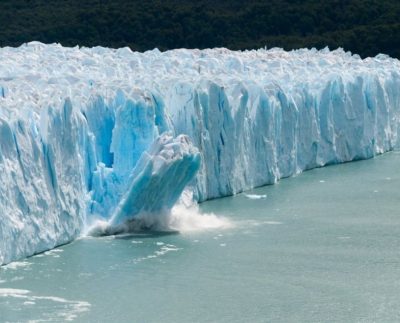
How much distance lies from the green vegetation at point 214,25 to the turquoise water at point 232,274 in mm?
15659

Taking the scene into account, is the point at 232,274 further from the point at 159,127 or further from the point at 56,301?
the point at 159,127

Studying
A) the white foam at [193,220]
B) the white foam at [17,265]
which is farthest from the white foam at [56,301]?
the white foam at [193,220]

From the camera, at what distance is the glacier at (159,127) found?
11.7 metres

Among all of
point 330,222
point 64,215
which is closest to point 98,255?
point 64,215

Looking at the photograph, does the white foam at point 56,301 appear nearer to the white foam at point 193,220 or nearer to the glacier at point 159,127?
the glacier at point 159,127

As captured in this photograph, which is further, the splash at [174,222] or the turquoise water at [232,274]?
the splash at [174,222]

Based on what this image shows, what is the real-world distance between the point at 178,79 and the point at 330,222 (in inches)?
109

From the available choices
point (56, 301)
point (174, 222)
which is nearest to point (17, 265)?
point (56, 301)

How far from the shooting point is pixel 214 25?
102 feet

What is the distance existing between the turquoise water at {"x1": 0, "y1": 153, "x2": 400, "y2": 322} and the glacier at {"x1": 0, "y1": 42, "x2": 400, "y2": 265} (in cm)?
45

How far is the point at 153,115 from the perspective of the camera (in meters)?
13.7

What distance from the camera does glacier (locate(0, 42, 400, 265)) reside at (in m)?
11.7

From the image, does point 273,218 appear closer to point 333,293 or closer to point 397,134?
point 333,293

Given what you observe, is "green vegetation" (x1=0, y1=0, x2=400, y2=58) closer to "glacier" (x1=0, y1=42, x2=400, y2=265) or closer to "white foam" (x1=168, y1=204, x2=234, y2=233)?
"glacier" (x1=0, y1=42, x2=400, y2=265)
